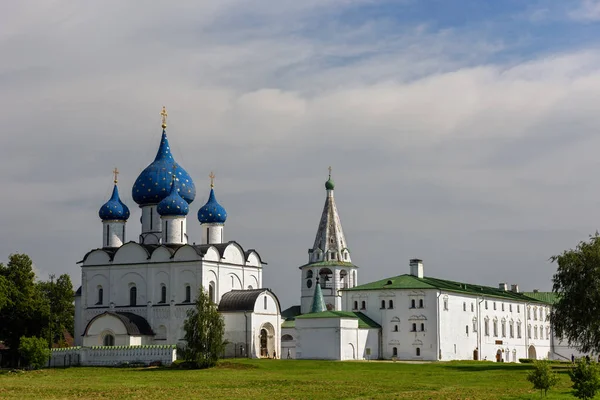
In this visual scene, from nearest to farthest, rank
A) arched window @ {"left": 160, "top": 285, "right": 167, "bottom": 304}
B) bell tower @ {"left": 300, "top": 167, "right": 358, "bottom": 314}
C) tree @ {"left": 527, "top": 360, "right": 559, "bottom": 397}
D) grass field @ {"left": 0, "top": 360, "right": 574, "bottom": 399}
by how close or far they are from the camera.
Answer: tree @ {"left": 527, "top": 360, "right": 559, "bottom": 397}, grass field @ {"left": 0, "top": 360, "right": 574, "bottom": 399}, arched window @ {"left": 160, "top": 285, "right": 167, "bottom": 304}, bell tower @ {"left": 300, "top": 167, "right": 358, "bottom": 314}

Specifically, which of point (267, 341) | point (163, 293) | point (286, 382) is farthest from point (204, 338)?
point (286, 382)

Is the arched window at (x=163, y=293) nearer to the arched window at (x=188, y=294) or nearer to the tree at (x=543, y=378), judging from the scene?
the arched window at (x=188, y=294)

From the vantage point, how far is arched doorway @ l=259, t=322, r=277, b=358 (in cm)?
6066

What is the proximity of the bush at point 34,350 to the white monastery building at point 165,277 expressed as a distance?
592 centimetres

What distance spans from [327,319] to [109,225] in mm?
16345

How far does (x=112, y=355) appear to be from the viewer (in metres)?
55.8

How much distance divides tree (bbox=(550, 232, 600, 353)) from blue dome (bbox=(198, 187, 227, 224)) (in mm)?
24165

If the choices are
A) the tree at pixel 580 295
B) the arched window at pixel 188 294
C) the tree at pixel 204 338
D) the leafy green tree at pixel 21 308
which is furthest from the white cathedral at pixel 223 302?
the tree at pixel 580 295

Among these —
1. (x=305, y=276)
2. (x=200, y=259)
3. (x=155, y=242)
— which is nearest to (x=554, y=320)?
(x=200, y=259)

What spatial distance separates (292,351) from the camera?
70.2 m

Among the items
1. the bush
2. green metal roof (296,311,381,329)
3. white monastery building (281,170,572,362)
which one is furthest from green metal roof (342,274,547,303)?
the bush

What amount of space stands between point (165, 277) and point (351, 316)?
489 inches

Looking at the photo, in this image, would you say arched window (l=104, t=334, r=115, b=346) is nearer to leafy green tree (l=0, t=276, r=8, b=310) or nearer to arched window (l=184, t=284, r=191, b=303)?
arched window (l=184, t=284, r=191, b=303)

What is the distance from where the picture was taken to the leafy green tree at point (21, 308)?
60281mm
